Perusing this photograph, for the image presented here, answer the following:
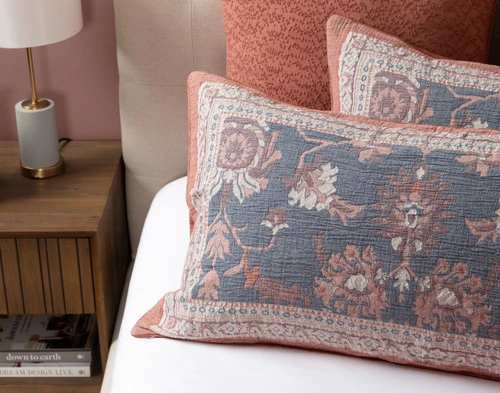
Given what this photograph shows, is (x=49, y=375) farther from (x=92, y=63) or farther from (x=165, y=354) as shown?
(x=92, y=63)

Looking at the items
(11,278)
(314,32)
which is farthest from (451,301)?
(11,278)

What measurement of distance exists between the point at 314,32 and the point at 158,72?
0.43 meters

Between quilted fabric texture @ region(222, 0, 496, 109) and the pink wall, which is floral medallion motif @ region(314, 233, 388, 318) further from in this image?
the pink wall

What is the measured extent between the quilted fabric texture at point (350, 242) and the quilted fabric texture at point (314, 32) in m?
0.27

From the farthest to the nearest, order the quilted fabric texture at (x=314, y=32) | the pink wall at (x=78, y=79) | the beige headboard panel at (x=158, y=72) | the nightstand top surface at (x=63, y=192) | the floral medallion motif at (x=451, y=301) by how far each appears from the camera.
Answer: the pink wall at (x=78, y=79) < the beige headboard panel at (x=158, y=72) < the nightstand top surface at (x=63, y=192) < the quilted fabric texture at (x=314, y=32) < the floral medallion motif at (x=451, y=301)

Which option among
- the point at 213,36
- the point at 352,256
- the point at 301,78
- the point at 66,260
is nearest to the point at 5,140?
the point at 66,260

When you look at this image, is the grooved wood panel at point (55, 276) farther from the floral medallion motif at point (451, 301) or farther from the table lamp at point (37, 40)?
the floral medallion motif at point (451, 301)

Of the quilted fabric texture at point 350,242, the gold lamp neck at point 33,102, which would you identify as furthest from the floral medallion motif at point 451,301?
the gold lamp neck at point 33,102

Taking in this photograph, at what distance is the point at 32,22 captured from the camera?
55.9 inches

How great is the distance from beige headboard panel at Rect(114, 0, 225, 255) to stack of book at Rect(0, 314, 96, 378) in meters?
0.34

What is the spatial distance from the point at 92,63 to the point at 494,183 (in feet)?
3.61

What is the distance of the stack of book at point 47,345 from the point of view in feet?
5.23

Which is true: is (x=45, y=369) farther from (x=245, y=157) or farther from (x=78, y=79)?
(x=245, y=157)

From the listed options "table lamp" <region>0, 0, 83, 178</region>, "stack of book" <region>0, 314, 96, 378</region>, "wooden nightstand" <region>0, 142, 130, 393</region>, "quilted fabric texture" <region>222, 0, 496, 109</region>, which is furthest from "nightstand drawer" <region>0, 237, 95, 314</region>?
"quilted fabric texture" <region>222, 0, 496, 109</region>
